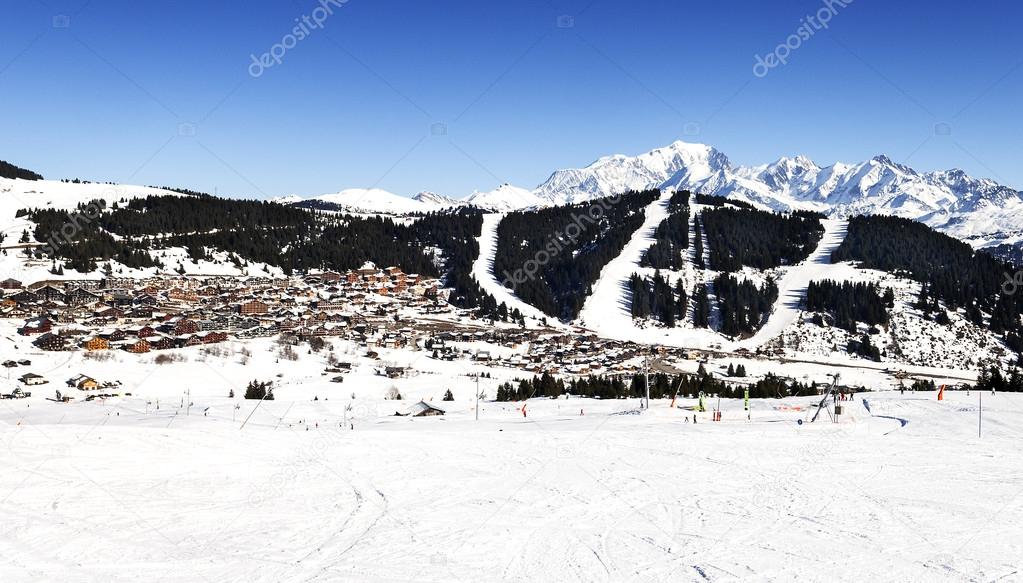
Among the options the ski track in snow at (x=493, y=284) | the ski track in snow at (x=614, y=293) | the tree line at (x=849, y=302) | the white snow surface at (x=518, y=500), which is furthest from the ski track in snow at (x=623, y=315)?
the white snow surface at (x=518, y=500)

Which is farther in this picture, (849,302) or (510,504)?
(849,302)

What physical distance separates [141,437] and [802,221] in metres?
193

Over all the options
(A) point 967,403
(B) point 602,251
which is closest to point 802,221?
(B) point 602,251

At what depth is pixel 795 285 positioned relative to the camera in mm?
154250

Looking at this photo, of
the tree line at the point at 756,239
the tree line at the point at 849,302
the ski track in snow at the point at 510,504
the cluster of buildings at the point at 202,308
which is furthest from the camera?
the tree line at the point at 756,239

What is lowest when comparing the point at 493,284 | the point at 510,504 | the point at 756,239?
the point at 510,504

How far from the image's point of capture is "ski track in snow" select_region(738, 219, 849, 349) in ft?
433

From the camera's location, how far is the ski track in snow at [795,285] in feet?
433

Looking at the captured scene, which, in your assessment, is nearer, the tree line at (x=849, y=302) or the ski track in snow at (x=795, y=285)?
the ski track in snow at (x=795, y=285)

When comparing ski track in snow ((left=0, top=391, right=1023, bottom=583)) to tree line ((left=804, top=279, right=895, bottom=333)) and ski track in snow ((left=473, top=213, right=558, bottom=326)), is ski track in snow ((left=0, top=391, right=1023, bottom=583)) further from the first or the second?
ski track in snow ((left=473, top=213, right=558, bottom=326))
